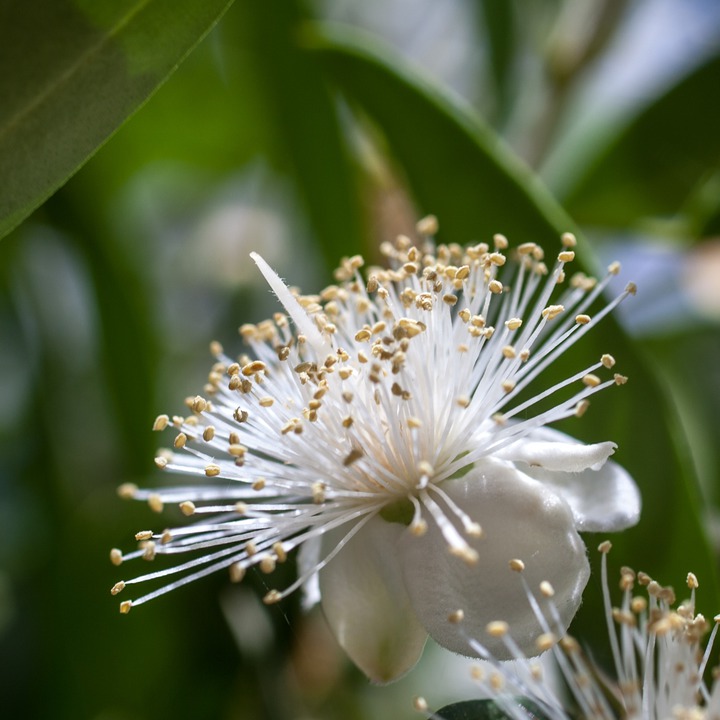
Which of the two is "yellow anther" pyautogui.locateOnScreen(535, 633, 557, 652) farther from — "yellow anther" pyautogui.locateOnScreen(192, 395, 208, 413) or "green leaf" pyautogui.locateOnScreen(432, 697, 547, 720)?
"yellow anther" pyautogui.locateOnScreen(192, 395, 208, 413)

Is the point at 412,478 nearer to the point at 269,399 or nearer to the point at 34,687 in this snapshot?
the point at 269,399

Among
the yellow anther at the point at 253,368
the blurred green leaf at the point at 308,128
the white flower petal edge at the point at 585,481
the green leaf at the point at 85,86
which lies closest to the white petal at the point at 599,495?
the white flower petal edge at the point at 585,481

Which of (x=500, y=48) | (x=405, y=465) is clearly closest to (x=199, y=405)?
(x=405, y=465)

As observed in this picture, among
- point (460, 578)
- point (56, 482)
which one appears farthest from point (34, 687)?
point (460, 578)

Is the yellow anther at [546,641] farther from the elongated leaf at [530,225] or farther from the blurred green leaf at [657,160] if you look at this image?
the blurred green leaf at [657,160]

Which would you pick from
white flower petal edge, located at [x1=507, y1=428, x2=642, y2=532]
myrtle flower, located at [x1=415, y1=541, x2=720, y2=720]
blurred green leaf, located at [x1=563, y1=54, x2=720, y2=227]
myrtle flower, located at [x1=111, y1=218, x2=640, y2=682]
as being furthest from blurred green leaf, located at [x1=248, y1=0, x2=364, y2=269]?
myrtle flower, located at [x1=415, y1=541, x2=720, y2=720]
